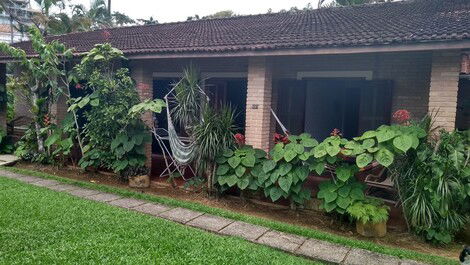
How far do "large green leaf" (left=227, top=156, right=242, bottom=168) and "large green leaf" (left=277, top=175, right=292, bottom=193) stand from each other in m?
0.91

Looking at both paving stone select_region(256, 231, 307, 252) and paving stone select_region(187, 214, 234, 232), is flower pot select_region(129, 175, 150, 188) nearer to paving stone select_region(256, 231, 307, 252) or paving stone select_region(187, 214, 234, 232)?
paving stone select_region(187, 214, 234, 232)

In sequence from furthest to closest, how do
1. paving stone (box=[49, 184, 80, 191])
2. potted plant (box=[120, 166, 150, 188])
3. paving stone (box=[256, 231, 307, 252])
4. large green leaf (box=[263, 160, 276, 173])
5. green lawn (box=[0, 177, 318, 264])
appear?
potted plant (box=[120, 166, 150, 188]) → paving stone (box=[49, 184, 80, 191]) → large green leaf (box=[263, 160, 276, 173]) → paving stone (box=[256, 231, 307, 252]) → green lawn (box=[0, 177, 318, 264])

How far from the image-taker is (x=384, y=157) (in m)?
5.12

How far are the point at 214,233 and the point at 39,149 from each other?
6674 mm

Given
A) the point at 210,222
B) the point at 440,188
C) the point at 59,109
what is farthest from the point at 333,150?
the point at 59,109

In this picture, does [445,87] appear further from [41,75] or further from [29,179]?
[41,75]

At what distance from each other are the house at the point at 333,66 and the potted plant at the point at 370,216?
1.67 m

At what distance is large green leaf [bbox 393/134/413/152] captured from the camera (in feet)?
16.4

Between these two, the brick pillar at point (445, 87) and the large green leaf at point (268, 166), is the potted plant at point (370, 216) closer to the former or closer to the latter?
the large green leaf at point (268, 166)

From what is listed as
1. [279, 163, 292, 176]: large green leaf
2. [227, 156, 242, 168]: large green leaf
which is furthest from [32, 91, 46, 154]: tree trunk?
[279, 163, 292, 176]: large green leaf

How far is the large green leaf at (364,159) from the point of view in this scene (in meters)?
5.21

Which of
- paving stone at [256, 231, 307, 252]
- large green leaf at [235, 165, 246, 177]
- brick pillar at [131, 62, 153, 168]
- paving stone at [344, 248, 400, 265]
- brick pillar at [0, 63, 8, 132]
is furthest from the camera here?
brick pillar at [0, 63, 8, 132]

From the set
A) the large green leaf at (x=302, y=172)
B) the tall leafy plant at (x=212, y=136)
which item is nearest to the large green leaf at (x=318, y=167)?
the large green leaf at (x=302, y=172)

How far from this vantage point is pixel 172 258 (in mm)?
3928
